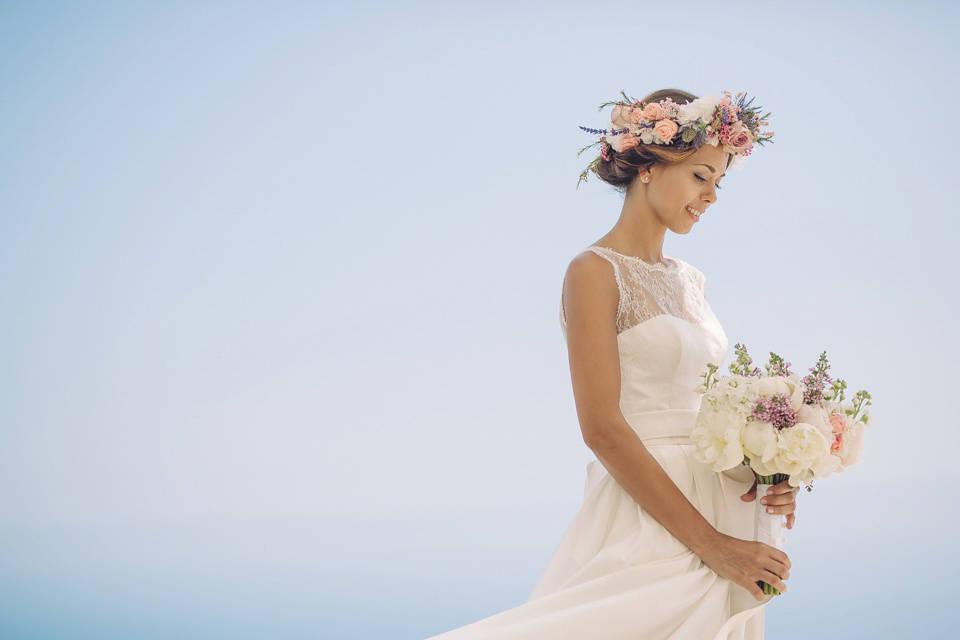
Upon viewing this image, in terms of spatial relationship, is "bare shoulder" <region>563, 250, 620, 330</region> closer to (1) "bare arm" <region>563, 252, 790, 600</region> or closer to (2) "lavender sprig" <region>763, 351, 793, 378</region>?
(1) "bare arm" <region>563, 252, 790, 600</region>

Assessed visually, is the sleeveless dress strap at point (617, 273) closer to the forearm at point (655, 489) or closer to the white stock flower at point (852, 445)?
the forearm at point (655, 489)

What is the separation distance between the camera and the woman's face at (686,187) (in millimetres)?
2660

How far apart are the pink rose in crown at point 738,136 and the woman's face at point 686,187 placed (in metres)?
0.03

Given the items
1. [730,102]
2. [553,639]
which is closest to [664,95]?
[730,102]

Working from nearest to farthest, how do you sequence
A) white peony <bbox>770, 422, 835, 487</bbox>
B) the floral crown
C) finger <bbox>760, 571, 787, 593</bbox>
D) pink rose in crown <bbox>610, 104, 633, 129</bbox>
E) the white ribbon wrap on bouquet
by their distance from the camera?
white peony <bbox>770, 422, 835, 487</bbox>, finger <bbox>760, 571, 787, 593</bbox>, the white ribbon wrap on bouquet, the floral crown, pink rose in crown <bbox>610, 104, 633, 129</bbox>

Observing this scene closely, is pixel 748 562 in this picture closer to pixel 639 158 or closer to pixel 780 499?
pixel 780 499

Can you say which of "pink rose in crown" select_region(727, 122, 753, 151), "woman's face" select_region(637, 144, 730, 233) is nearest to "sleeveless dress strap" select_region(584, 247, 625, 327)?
"woman's face" select_region(637, 144, 730, 233)

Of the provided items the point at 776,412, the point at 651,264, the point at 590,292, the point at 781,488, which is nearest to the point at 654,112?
the point at 651,264

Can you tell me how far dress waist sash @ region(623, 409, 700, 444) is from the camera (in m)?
2.58

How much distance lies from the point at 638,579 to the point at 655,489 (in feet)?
0.67

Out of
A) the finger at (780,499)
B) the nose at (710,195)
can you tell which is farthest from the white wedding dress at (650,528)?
the nose at (710,195)

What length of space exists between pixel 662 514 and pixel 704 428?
23cm

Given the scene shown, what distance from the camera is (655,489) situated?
94.1 inches

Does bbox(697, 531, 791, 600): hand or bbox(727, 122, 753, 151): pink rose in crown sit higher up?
bbox(727, 122, 753, 151): pink rose in crown
